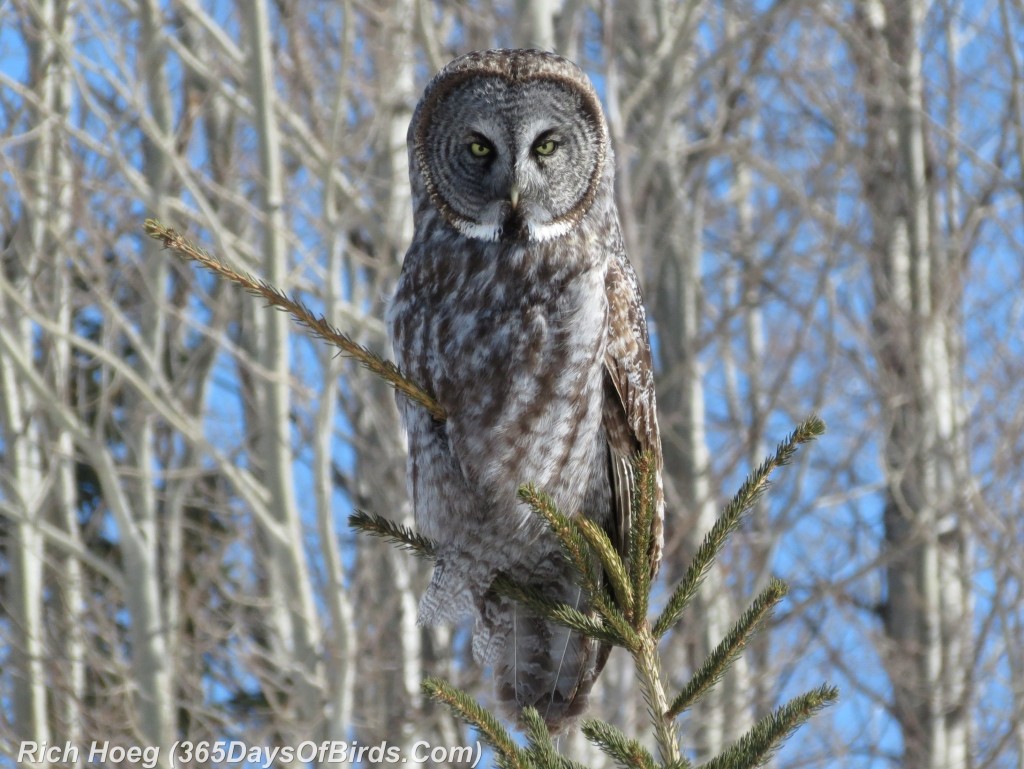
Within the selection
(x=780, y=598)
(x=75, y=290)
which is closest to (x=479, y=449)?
(x=780, y=598)

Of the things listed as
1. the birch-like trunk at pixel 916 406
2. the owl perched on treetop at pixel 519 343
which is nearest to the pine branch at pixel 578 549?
the owl perched on treetop at pixel 519 343

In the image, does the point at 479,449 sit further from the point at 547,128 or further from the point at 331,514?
the point at 331,514

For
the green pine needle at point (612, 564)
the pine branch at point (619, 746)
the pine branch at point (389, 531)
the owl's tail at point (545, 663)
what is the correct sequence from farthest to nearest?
the owl's tail at point (545, 663) → the pine branch at point (389, 531) → the green pine needle at point (612, 564) → the pine branch at point (619, 746)

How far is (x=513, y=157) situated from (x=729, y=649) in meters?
1.66

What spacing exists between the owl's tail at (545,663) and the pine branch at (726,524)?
57.4 inches

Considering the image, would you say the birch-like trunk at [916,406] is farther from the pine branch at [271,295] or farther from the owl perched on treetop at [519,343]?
the pine branch at [271,295]

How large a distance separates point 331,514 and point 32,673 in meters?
2.40

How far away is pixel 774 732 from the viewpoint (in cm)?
204

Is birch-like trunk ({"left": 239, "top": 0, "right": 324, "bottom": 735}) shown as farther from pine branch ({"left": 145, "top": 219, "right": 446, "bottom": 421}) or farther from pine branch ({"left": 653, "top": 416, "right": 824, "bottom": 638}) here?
pine branch ({"left": 653, "top": 416, "right": 824, "bottom": 638})

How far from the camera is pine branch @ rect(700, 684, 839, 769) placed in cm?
203

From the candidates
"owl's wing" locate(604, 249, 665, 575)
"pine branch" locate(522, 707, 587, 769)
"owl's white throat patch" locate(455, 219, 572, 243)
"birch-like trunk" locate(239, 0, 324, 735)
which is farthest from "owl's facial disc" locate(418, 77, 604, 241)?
"birch-like trunk" locate(239, 0, 324, 735)

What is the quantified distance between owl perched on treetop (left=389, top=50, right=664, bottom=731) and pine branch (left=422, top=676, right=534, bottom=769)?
1.15 metres

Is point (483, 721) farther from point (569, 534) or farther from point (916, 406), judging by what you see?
point (916, 406)

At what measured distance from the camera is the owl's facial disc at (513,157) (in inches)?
132
